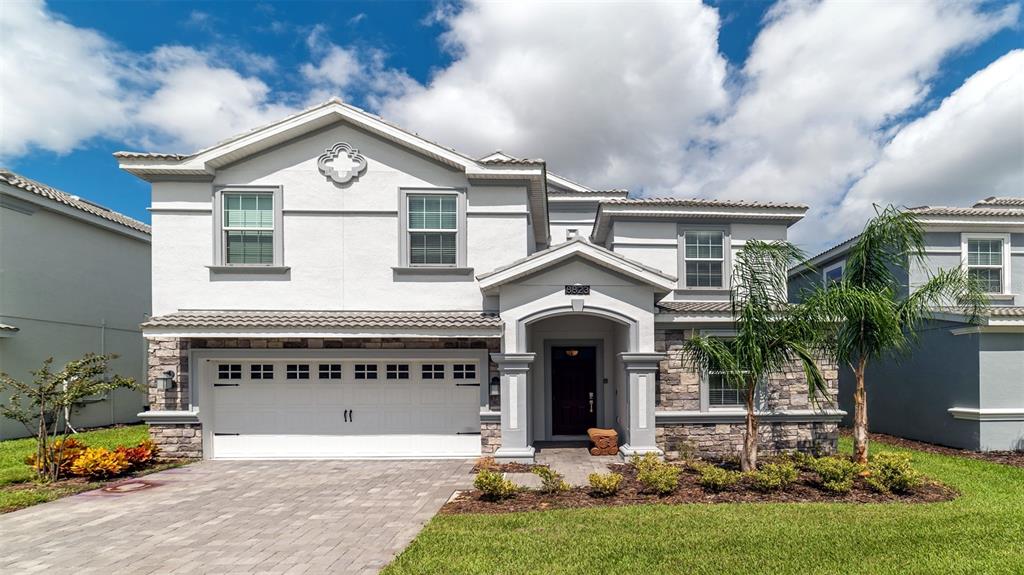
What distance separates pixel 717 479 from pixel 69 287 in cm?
1960

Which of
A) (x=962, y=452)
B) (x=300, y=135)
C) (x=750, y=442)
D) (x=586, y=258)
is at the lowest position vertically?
(x=962, y=452)

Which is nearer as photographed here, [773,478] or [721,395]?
[773,478]

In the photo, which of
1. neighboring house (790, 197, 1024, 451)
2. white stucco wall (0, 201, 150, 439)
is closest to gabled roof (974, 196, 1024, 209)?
neighboring house (790, 197, 1024, 451)

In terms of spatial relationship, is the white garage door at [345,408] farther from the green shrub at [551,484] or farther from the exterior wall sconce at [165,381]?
the green shrub at [551,484]

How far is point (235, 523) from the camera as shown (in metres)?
7.38

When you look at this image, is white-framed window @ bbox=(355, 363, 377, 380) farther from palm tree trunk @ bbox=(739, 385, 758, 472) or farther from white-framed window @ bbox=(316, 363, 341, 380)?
palm tree trunk @ bbox=(739, 385, 758, 472)

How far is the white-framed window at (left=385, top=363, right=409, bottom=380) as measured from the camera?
11820 millimetres

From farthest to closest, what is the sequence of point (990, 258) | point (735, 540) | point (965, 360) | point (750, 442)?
point (990, 258), point (965, 360), point (750, 442), point (735, 540)

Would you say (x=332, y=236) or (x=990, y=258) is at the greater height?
(x=332, y=236)

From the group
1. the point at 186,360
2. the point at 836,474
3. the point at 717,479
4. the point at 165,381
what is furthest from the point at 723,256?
the point at 165,381

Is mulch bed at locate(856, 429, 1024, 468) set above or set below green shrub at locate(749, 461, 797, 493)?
below

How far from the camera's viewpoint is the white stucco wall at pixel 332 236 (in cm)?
1178

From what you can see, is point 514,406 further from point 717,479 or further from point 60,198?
point 60,198

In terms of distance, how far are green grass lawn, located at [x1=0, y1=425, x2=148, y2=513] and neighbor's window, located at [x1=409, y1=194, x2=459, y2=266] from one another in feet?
25.4
